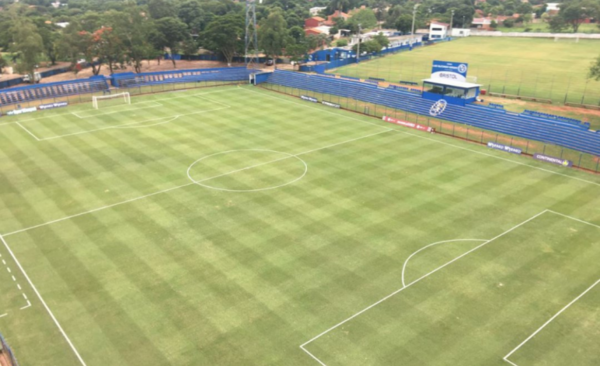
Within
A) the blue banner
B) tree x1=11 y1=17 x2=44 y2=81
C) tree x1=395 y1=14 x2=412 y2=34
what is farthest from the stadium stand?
tree x1=395 y1=14 x2=412 y2=34

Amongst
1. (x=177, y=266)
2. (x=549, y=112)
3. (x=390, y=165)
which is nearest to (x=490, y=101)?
(x=549, y=112)

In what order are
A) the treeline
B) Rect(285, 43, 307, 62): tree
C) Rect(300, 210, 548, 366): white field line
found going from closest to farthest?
Rect(300, 210, 548, 366): white field line < the treeline < Rect(285, 43, 307, 62): tree

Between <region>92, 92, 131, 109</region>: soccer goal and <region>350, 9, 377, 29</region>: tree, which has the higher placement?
<region>350, 9, 377, 29</region>: tree

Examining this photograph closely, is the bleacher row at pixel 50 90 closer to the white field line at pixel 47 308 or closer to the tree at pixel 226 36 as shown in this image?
the tree at pixel 226 36

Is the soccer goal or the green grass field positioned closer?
the soccer goal

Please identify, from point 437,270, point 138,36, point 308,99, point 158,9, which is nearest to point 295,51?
point 138,36

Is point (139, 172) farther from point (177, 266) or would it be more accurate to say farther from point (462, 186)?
point (462, 186)

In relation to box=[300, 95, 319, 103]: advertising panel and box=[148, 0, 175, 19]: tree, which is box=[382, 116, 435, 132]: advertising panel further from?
box=[148, 0, 175, 19]: tree
